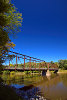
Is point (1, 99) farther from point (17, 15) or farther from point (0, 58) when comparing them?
point (17, 15)

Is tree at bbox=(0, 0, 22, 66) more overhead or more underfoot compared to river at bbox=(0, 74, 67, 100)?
more overhead

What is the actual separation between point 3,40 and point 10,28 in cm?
→ 235

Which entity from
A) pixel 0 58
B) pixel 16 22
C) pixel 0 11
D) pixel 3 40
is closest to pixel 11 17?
pixel 16 22

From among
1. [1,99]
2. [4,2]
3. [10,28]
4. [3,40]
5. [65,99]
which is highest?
[4,2]

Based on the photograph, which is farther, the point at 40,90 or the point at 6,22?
the point at 40,90

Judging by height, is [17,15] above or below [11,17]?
above

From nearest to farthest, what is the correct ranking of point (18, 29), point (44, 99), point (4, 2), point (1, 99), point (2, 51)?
point (1, 99) < point (4, 2) < point (44, 99) < point (2, 51) < point (18, 29)

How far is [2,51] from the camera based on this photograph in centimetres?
713

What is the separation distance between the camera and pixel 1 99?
570cm

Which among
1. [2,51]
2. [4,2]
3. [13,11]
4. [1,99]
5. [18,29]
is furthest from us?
[18,29]

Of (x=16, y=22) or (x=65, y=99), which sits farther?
(x=16, y=22)

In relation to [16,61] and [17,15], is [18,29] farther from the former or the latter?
[16,61]

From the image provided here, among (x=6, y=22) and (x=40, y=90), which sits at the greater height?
(x=6, y=22)

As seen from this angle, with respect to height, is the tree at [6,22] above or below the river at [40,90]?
above
